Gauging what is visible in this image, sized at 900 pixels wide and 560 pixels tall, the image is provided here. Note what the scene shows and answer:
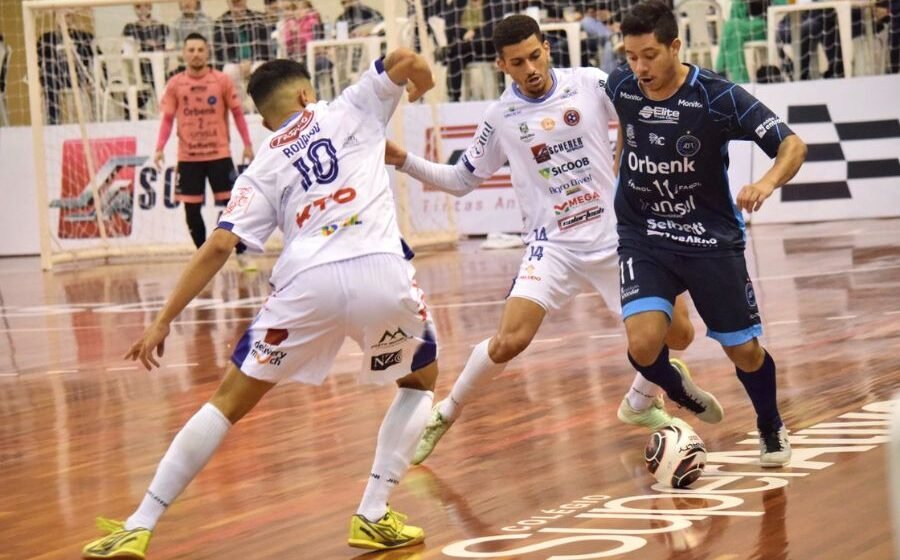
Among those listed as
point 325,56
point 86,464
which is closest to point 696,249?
point 86,464

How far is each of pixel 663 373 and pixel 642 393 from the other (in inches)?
19.6

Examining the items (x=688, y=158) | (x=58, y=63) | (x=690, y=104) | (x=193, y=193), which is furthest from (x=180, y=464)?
(x=58, y=63)

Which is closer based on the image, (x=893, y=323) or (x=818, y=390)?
(x=818, y=390)

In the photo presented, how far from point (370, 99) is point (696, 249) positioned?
1653 millimetres

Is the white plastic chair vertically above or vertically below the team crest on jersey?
above

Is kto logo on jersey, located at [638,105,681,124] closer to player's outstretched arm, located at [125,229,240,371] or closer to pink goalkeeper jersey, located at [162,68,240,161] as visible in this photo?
player's outstretched arm, located at [125,229,240,371]

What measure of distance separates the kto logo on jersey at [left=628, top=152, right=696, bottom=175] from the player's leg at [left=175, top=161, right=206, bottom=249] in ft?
35.4

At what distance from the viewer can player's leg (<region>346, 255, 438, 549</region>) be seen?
5.61m

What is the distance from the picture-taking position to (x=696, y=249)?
658cm

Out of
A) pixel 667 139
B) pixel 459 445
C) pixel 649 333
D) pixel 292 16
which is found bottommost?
pixel 459 445

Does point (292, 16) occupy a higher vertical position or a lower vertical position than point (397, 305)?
higher

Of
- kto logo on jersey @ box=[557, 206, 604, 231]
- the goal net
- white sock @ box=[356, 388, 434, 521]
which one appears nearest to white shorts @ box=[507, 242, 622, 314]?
kto logo on jersey @ box=[557, 206, 604, 231]

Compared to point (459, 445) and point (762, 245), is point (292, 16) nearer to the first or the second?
point (762, 245)

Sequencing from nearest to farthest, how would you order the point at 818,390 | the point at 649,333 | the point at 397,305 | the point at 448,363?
1. the point at 397,305
2. the point at 649,333
3. the point at 818,390
4. the point at 448,363
